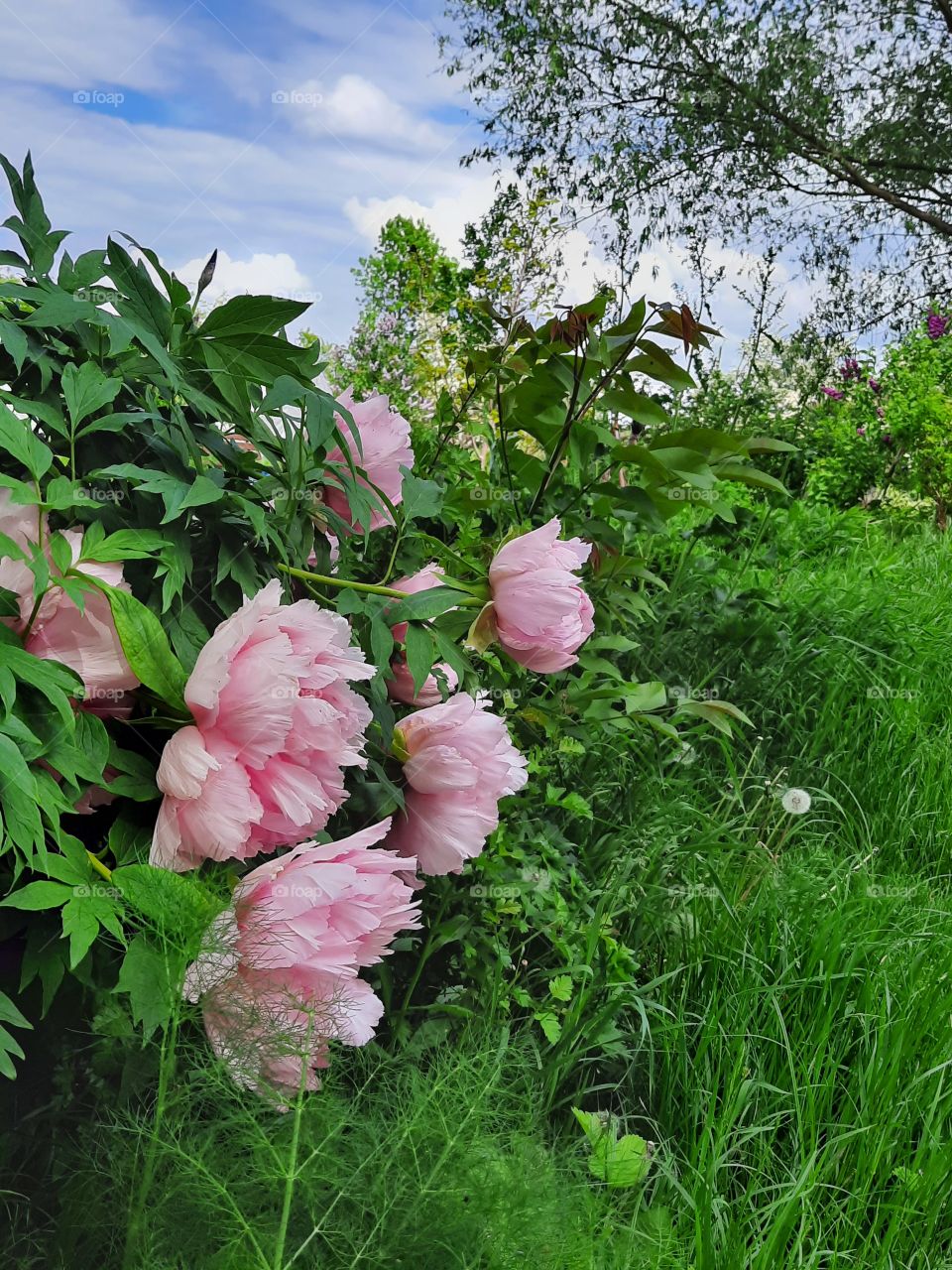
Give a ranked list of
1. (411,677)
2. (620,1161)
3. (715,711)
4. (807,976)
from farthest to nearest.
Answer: (715,711), (807,976), (620,1161), (411,677)

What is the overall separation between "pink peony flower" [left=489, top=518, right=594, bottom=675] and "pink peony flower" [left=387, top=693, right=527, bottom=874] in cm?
13

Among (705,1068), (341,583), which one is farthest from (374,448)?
(705,1068)

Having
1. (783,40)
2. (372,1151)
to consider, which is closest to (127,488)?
(372,1151)

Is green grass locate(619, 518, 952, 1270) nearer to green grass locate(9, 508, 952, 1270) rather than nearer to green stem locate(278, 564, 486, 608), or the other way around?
green grass locate(9, 508, 952, 1270)

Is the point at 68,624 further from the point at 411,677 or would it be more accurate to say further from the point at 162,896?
the point at 411,677

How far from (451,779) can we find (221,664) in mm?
354

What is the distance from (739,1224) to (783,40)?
9032 mm

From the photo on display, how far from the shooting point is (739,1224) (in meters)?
1.55

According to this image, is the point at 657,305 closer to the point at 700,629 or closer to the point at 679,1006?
the point at 679,1006

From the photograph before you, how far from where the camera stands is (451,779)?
128 centimetres

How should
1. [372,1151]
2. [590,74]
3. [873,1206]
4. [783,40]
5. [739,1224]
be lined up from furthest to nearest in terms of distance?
[590,74] → [783,40] → [873,1206] → [739,1224] → [372,1151]

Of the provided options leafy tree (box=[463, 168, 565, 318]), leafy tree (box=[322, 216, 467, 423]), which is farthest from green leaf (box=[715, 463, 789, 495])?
leafy tree (box=[322, 216, 467, 423])

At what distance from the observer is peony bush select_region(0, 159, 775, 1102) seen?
39.3 inches

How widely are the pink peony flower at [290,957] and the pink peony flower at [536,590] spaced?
37 centimetres
